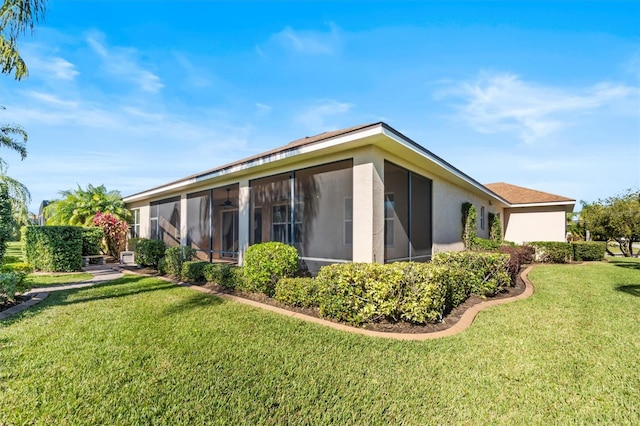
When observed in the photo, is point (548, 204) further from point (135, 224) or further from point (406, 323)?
point (135, 224)

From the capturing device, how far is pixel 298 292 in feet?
19.2

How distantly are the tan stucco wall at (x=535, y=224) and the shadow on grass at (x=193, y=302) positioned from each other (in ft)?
67.9

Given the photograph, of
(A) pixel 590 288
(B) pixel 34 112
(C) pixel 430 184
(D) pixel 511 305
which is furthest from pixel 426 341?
(B) pixel 34 112

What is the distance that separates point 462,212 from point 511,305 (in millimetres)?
6707

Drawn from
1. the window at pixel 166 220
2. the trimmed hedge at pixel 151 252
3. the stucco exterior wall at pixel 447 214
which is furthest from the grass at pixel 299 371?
the window at pixel 166 220

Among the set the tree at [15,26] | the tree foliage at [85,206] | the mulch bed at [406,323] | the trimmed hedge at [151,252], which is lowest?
the mulch bed at [406,323]

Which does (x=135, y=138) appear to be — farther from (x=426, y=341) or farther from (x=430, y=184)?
(x=426, y=341)

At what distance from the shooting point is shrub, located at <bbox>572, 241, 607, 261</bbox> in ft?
49.8

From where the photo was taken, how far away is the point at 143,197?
50.1 feet

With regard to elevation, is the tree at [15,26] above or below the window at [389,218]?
above

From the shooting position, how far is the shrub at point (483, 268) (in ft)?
22.8

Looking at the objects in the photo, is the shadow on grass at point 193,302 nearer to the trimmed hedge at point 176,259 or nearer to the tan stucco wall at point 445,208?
the trimmed hedge at point 176,259

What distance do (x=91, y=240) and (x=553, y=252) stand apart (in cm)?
2280

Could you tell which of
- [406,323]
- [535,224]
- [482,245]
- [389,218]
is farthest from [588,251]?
[406,323]
